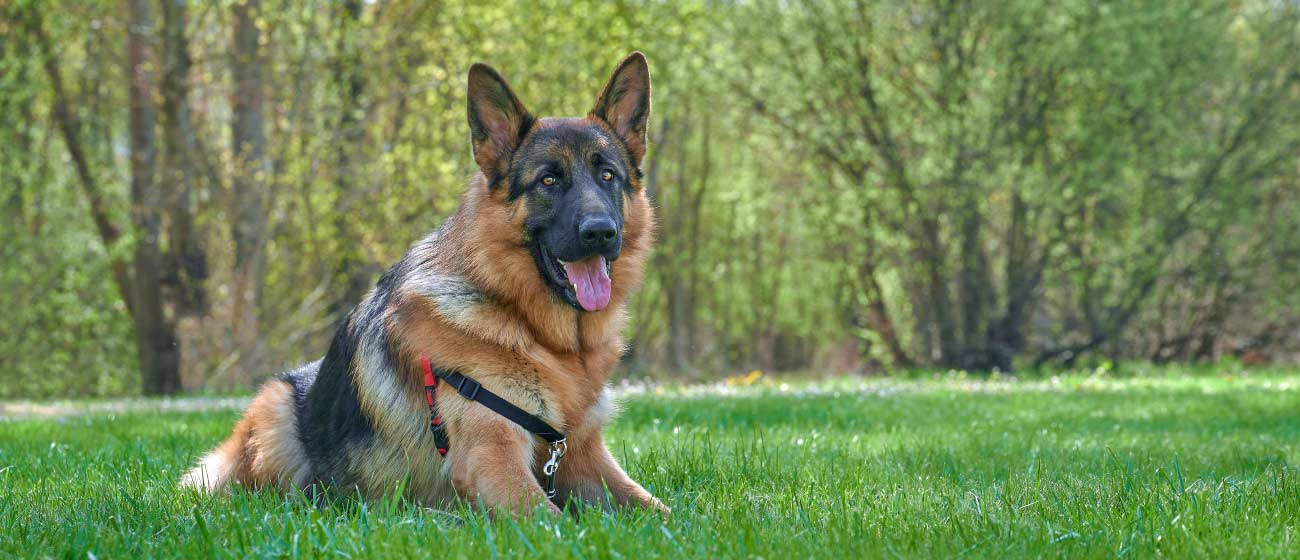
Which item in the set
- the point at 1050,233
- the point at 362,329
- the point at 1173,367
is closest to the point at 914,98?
the point at 1050,233

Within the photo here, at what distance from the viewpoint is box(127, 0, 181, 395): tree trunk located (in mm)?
14891

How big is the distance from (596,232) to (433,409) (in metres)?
Answer: 0.88

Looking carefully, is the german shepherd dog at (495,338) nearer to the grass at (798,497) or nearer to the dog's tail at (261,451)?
the dog's tail at (261,451)

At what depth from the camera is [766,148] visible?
18156mm

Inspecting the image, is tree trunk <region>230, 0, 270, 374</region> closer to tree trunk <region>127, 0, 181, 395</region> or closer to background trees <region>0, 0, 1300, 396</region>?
background trees <region>0, 0, 1300, 396</region>

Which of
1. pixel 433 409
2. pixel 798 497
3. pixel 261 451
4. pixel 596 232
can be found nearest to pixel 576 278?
pixel 596 232

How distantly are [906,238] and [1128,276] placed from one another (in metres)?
3.18

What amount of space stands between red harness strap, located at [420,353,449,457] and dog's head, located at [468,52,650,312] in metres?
0.57

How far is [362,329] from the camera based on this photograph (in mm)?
4562

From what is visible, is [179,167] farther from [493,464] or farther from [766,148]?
[493,464]

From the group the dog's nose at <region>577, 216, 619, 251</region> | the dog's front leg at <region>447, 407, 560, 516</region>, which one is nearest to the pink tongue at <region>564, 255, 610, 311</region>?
the dog's nose at <region>577, 216, 619, 251</region>

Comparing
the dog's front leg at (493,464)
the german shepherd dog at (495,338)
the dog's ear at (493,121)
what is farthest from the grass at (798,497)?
the dog's ear at (493,121)

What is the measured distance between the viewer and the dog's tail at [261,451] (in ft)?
15.1

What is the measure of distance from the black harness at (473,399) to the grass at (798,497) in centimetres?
35
